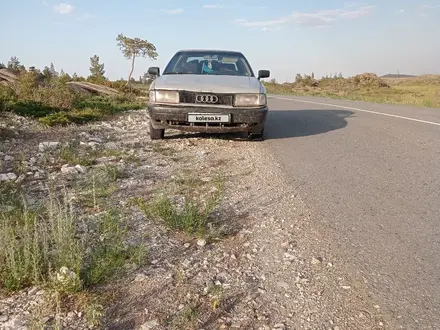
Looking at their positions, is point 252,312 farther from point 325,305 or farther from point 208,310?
point 325,305

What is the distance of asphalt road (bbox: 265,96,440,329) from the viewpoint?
2.34 metres

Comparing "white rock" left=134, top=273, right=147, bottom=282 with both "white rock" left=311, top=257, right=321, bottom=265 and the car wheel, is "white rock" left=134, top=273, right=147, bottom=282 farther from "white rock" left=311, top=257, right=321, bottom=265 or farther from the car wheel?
the car wheel

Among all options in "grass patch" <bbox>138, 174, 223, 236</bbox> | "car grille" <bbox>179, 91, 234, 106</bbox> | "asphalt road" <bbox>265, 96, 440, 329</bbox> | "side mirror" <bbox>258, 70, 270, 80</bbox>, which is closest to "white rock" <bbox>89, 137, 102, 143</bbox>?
"car grille" <bbox>179, 91, 234, 106</bbox>

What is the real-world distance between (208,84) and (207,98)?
240 millimetres

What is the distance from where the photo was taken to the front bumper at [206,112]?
20.3ft

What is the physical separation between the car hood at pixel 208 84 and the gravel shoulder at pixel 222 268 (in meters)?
1.72

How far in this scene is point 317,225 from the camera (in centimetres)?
320

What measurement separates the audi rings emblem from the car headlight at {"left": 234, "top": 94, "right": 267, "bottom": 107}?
329 millimetres

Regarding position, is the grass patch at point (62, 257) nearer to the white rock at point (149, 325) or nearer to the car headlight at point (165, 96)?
the white rock at point (149, 325)

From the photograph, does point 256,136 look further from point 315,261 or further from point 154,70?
point 315,261

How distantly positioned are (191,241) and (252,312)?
0.88m

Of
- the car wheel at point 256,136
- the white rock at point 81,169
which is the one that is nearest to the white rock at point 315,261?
the white rock at point 81,169

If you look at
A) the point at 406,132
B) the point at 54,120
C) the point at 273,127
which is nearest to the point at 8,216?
the point at 54,120

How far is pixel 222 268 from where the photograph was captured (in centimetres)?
252
